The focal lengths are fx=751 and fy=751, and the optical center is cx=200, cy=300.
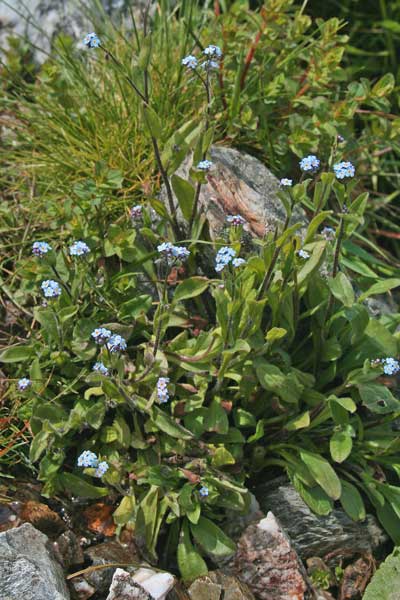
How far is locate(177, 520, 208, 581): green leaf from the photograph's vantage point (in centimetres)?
325

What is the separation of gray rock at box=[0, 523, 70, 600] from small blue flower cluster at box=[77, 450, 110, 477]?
366 mm

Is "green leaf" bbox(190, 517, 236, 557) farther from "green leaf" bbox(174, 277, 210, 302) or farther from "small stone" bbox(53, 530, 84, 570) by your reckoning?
"green leaf" bbox(174, 277, 210, 302)

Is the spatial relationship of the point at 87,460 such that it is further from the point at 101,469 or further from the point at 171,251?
the point at 171,251

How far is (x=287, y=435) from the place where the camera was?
3555 millimetres

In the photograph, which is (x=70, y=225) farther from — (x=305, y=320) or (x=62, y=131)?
(x=305, y=320)

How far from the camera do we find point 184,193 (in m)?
3.61

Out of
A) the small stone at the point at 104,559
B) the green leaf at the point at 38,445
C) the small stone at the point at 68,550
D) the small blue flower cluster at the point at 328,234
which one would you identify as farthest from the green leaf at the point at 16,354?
the small blue flower cluster at the point at 328,234

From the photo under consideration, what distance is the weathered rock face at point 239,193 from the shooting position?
3.83 m

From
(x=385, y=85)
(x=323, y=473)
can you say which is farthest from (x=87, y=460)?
(x=385, y=85)

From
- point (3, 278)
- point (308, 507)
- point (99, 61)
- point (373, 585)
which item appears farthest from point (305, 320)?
point (99, 61)

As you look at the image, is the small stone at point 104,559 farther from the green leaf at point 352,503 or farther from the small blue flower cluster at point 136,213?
the small blue flower cluster at point 136,213

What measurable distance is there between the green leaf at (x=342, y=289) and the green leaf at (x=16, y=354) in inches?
55.6

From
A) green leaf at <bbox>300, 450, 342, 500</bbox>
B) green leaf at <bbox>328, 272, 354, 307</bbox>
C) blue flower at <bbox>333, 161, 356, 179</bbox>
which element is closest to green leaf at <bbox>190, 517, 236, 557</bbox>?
green leaf at <bbox>300, 450, 342, 500</bbox>

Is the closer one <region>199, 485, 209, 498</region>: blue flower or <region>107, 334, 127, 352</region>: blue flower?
<region>107, 334, 127, 352</region>: blue flower
